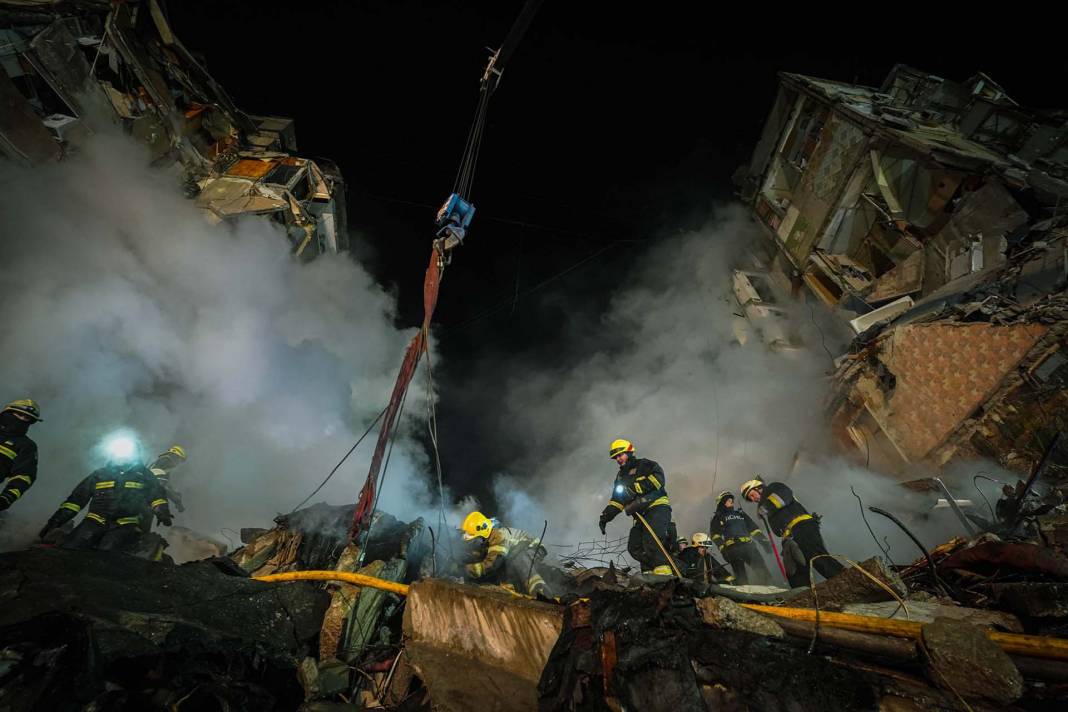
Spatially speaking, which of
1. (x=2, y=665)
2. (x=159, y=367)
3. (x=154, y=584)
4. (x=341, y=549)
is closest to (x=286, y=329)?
(x=159, y=367)

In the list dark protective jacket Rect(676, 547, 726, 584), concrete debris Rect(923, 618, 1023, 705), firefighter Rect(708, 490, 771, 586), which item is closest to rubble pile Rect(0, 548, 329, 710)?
concrete debris Rect(923, 618, 1023, 705)

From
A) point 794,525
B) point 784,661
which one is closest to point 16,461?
point 784,661

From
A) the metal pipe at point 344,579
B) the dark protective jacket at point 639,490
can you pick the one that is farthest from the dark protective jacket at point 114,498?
the dark protective jacket at point 639,490

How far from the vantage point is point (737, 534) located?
728 cm

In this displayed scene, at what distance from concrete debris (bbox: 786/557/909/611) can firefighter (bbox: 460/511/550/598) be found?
353 centimetres

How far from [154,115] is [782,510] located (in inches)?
790

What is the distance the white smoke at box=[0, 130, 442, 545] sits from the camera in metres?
9.20

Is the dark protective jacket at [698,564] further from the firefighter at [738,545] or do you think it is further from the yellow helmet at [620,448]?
the yellow helmet at [620,448]

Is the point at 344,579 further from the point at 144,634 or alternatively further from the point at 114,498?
the point at 114,498

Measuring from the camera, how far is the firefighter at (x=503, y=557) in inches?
242

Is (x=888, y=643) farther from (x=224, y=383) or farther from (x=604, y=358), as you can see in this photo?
(x=604, y=358)

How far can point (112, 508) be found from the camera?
6.22m

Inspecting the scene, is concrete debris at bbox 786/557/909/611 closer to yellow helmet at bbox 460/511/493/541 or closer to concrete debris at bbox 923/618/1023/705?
concrete debris at bbox 923/618/1023/705

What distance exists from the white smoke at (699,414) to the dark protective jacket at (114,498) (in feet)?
45.8
